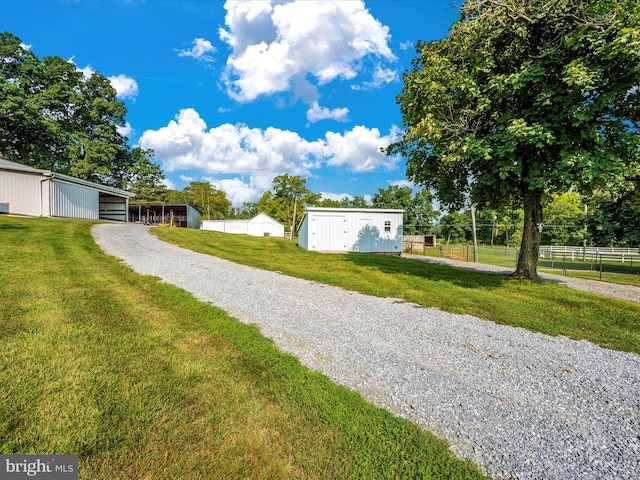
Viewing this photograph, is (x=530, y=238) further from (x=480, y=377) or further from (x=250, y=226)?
(x=250, y=226)

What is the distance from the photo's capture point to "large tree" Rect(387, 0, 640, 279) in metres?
5.59

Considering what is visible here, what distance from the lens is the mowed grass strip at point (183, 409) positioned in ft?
6.16

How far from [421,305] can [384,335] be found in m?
2.18

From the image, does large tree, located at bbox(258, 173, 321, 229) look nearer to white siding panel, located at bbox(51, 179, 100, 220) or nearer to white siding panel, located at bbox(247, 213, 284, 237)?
white siding panel, located at bbox(247, 213, 284, 237)

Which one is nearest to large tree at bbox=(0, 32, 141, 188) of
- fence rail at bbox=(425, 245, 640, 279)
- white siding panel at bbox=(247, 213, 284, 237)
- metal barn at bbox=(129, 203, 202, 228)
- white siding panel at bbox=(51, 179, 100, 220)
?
metal barn at bbox=(129, 203, 202, 228)

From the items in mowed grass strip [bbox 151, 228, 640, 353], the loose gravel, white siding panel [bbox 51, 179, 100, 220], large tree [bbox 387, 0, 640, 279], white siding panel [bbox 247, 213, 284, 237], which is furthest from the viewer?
white siding panel [bbox 247, 213, 284, 237]

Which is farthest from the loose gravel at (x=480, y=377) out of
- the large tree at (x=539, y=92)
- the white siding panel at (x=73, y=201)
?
the white siding panel at (x=73, y=201)

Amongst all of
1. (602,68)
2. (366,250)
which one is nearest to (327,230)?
(366,250)

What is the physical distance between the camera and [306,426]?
225 centimetres

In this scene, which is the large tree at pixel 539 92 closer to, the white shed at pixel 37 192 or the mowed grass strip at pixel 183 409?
the mowed grass strip at pixel 183 409

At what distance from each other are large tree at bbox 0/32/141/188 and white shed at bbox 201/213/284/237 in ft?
37.5

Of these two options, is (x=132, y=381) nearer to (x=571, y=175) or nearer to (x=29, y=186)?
(x=571, y=175)

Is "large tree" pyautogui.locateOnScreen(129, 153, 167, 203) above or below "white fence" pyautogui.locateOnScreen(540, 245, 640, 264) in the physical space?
above

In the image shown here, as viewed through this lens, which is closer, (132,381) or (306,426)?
(306,426)
